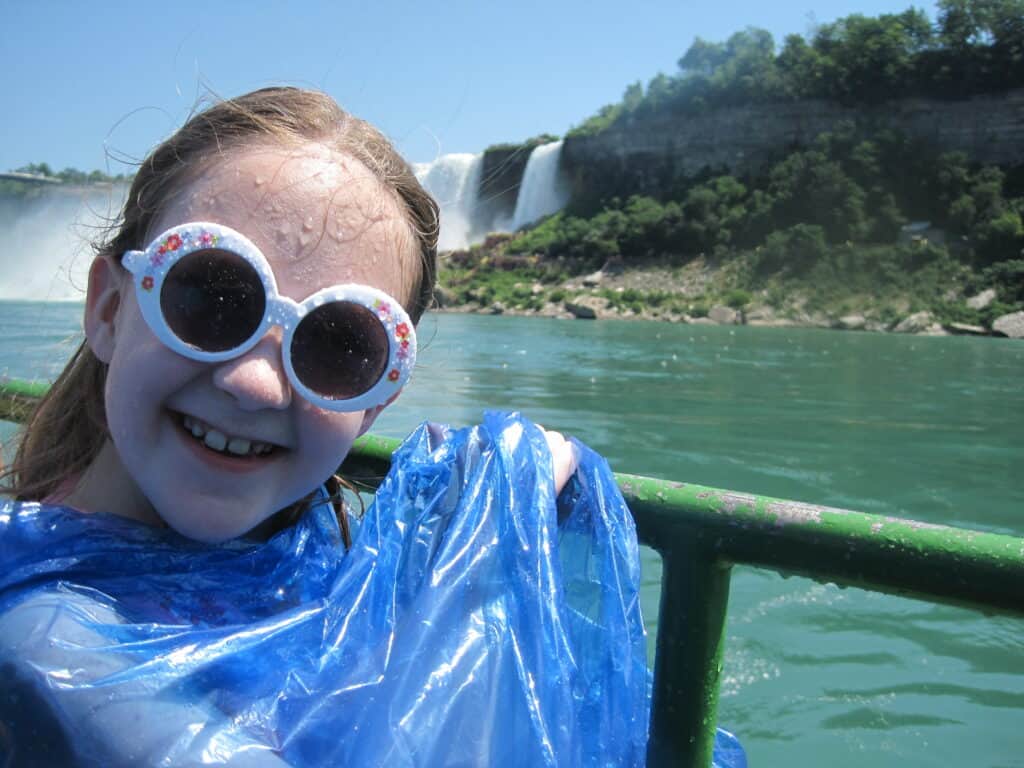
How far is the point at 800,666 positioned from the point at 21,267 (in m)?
50.2

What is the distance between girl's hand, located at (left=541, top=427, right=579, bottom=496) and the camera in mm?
1214

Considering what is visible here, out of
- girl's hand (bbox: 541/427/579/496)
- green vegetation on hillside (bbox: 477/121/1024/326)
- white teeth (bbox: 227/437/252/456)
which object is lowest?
girl's hand (bbox: 541/427/579/496)

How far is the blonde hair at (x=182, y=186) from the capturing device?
1162 millimetres

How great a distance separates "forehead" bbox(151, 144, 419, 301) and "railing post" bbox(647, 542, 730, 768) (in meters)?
0.54

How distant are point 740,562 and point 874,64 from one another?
50.8 m

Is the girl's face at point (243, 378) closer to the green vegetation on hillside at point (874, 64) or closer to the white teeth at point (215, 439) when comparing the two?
the white teeth at point (215, 439)

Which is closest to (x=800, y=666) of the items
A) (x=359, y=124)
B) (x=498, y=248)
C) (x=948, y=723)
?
(x=948, y=723)

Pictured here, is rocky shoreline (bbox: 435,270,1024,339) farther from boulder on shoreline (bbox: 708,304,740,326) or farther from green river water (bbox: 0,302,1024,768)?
green river water (bbox: 0,302,1024,768)

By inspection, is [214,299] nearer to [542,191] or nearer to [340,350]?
[340,350]

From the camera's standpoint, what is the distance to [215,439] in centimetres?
102

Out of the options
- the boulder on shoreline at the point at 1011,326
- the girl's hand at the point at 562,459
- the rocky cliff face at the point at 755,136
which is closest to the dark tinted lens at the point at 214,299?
the girl's hand at the point at 562,459

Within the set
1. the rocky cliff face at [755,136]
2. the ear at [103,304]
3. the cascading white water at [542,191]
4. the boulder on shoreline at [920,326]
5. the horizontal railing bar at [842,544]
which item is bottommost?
the boulder on shoreline at [920,326]

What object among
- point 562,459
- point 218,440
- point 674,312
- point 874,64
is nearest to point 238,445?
point 218,440

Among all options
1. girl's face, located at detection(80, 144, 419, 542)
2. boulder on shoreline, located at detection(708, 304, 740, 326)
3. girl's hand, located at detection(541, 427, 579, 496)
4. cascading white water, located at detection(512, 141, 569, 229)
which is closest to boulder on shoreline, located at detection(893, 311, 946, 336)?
boulder on shoreline, located at detection(708, 304, 740, 326)
